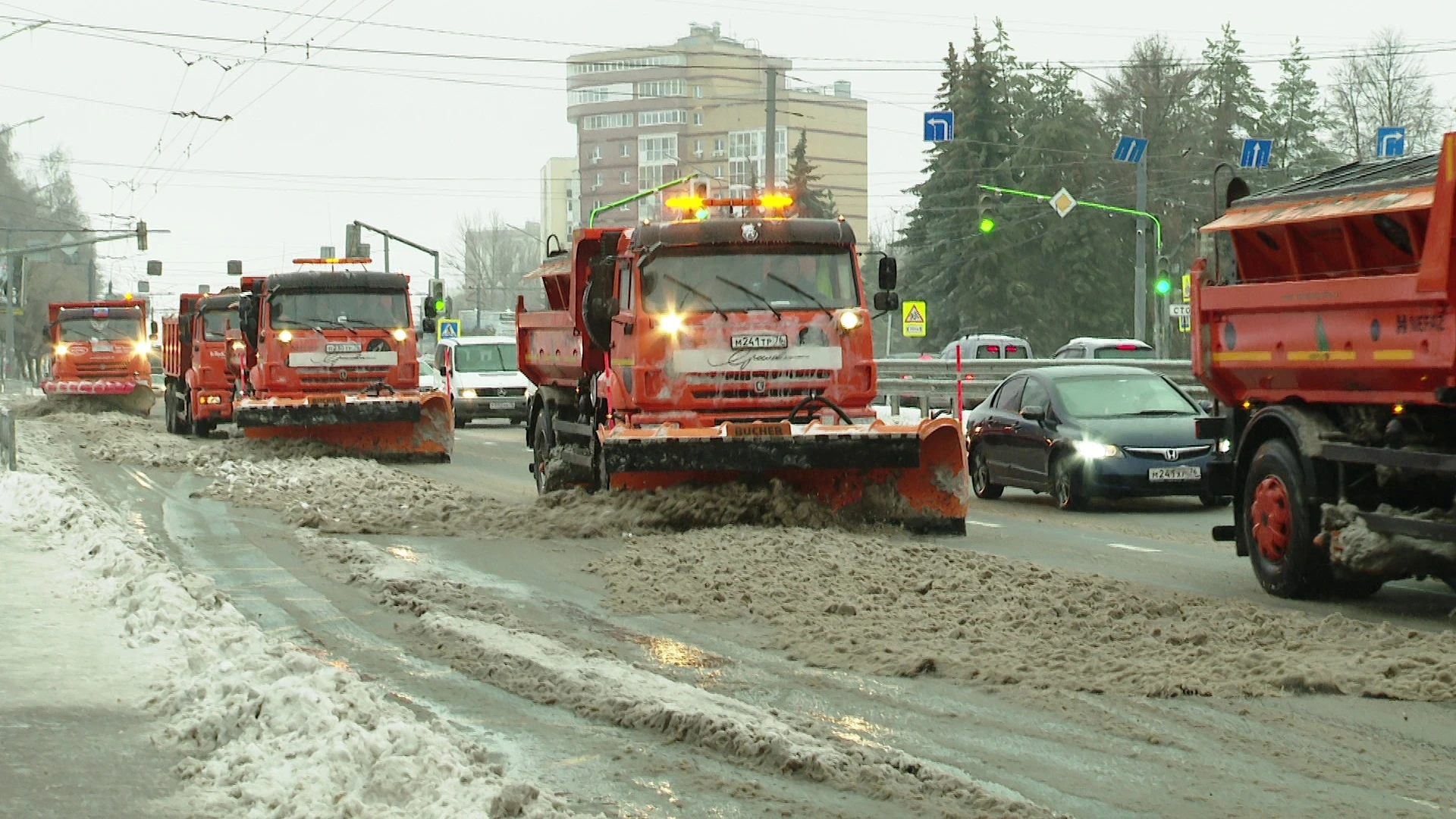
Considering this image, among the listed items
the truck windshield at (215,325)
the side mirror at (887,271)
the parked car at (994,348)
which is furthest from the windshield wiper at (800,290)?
the parked car at (994,348)

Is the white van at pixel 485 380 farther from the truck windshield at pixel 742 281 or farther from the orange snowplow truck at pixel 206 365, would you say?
the truck windshield at pixel 742 281

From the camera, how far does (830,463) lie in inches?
514

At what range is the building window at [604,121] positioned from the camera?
152 meters

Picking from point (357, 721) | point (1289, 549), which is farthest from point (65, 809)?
point (1289, 549)

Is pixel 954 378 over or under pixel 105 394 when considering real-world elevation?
over

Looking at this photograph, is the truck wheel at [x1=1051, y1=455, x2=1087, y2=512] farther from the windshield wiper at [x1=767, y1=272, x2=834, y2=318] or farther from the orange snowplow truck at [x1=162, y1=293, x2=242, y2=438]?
the orange snowplow truck at [x1=162, y1=293, x2=242, y2=438]

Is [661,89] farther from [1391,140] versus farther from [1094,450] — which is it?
[1094,450]

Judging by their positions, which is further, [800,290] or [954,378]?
[954,378]

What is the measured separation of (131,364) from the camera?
44.1 metres

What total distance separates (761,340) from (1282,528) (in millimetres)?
5156

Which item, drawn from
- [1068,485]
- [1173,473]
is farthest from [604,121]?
[1173,473]

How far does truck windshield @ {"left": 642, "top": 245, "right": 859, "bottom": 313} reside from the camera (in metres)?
14.2

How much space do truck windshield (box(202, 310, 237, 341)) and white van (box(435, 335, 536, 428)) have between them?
197 inches

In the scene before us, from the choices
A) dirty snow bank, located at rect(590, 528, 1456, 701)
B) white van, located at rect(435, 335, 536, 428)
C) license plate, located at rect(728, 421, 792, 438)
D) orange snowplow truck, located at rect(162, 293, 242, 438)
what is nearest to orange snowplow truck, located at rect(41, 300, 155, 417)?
orange snowplow truck, located at rect(162, 293, 242, 438)
